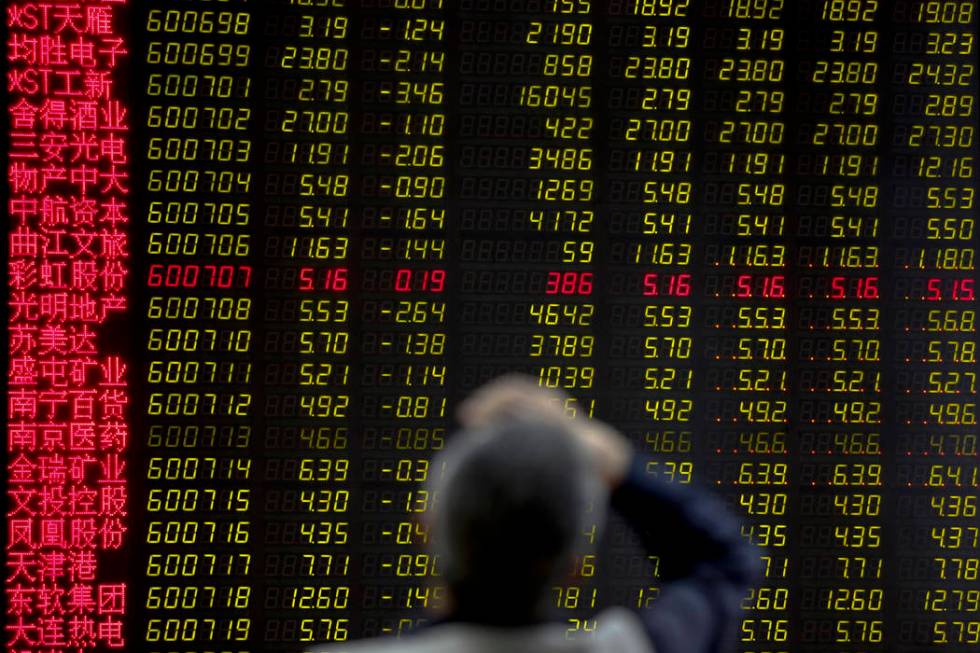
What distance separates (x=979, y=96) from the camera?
5070 mm

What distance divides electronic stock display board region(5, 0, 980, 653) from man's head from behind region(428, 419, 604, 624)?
344 cm

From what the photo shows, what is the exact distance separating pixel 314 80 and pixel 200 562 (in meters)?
1.79

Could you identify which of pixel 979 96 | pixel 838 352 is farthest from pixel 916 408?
pixel 979 96

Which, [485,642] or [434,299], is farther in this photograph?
[434,299]

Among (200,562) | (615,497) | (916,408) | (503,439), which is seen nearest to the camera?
(503,439)

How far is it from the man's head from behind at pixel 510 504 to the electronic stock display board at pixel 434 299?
A: 3.44 meters

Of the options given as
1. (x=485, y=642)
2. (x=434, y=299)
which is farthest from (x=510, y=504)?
(x=434, y=299)

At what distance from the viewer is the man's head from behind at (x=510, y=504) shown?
47.4 inches

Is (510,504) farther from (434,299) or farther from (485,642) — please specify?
(434,299)

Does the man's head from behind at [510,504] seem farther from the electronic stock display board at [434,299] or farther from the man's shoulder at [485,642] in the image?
the electronic stock display board at [434,299]

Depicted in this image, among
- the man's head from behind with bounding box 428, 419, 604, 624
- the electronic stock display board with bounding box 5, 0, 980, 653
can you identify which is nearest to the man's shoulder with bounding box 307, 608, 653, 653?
the man's head from behind with bounding box 428, 419, 604, 624

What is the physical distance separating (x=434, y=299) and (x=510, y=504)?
351 centimetres

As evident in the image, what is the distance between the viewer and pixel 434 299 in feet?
15.4

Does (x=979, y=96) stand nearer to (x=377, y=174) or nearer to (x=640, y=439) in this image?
(x=640, y=439)
